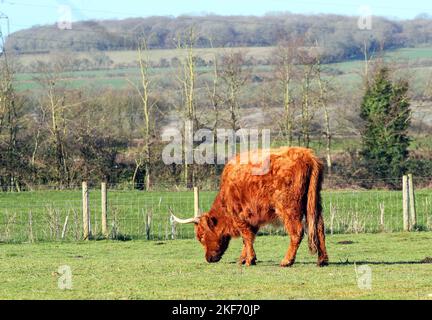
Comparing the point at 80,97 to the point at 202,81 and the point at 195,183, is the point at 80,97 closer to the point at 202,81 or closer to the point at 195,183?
the point at 202,81

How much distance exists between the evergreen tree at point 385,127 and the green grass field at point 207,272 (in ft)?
65.8

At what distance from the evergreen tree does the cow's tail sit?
26.3 meters

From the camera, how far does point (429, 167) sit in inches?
1724

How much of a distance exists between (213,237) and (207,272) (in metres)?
2.11

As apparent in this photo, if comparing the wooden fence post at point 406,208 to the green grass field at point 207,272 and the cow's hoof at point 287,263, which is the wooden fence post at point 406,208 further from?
the cow's hoof at point 287,263

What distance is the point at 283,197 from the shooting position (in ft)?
54.6

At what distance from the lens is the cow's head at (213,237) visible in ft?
58.8

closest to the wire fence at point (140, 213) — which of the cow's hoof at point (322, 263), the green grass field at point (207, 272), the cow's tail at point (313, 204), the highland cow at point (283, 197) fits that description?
the green grass field at point (207, 272)

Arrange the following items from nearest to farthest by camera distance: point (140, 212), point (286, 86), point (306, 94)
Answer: point (140, 212), point (286, 86), point (306, 94)

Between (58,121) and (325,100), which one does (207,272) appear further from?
(325,100)

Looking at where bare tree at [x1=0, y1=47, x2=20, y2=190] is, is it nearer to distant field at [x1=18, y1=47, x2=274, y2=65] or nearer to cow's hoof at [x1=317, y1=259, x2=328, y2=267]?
distant field at [x1=18, y1=47, x2=274, y2=65]

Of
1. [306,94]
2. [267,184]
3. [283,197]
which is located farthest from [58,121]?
[283,197]

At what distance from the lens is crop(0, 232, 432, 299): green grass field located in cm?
1290

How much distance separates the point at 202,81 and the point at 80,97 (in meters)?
6.28
